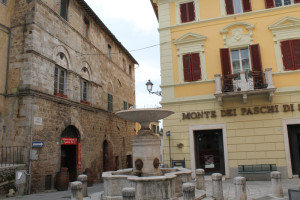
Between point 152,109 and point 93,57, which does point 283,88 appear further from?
point 93,57

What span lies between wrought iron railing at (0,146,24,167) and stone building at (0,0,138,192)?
16cm

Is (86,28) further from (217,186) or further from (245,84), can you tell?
(217,186)

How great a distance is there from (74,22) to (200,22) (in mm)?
7424

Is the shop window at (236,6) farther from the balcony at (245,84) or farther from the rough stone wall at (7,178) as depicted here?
the rough stone wall at (7,178)

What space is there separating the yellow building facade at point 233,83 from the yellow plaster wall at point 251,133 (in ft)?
0.13

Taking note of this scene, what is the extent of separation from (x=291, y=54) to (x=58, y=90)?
11.5 meters

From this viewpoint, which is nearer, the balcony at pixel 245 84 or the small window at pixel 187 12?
the balcony at pixel 245 84

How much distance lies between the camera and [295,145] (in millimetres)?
11328

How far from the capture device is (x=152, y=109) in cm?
739

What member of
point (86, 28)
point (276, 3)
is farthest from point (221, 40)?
point (86, 28)

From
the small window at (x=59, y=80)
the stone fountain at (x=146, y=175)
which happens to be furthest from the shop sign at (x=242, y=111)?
the small window at (x=59, y=80)

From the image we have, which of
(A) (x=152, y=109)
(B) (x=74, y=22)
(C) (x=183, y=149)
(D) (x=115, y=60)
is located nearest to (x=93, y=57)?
(B) (x=74, y=22)

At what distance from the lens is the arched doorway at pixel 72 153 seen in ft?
45.6

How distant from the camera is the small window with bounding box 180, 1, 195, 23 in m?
13.5
